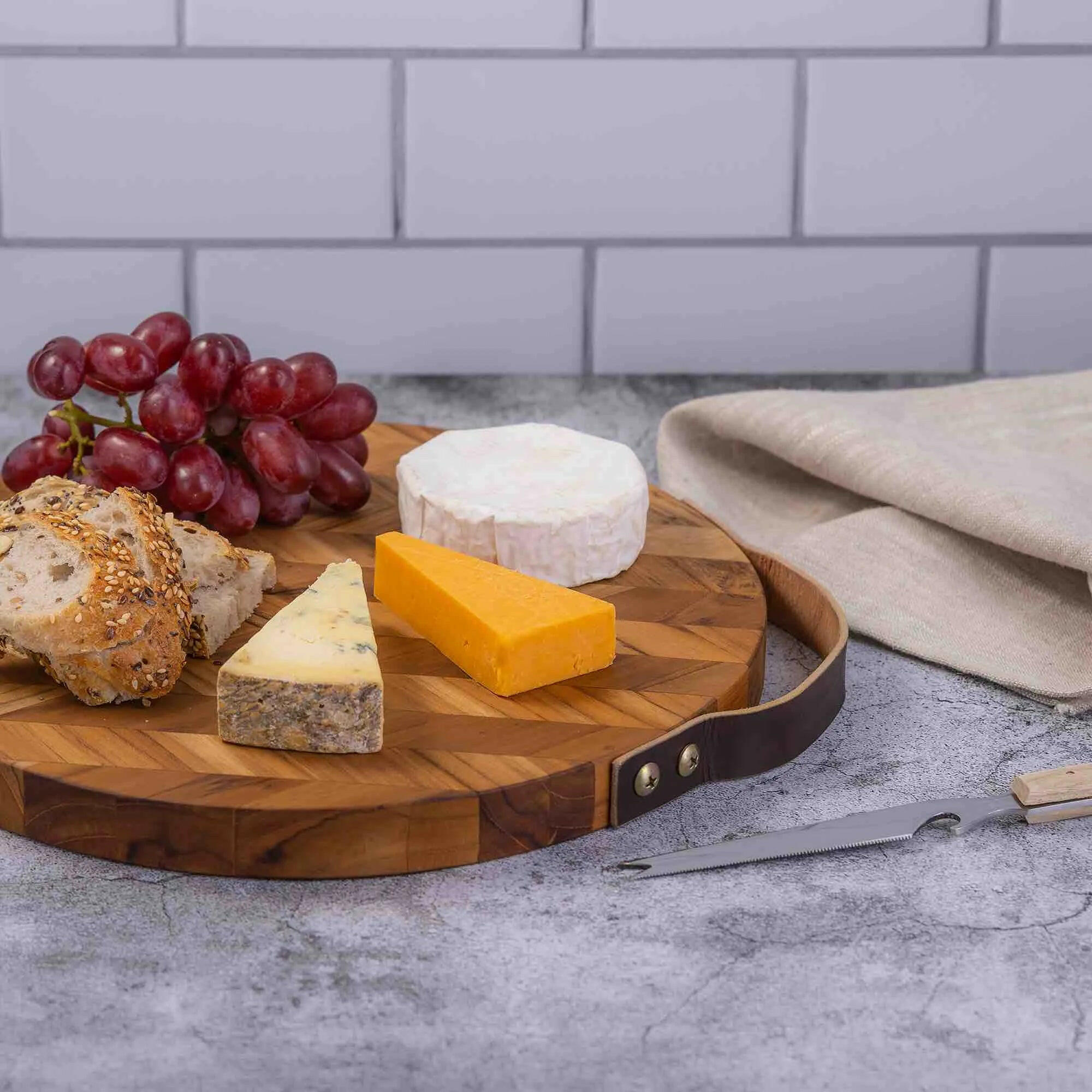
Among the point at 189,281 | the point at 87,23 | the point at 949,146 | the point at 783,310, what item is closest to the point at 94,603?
the point at 189,281

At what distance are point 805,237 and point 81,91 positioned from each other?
38.0 inches

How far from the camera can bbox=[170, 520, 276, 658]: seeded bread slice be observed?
3.77ft

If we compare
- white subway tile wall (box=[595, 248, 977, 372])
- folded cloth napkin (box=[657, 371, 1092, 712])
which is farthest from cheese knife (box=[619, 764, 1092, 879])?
white subway tile wall (box=[595, 248, 977, 372])

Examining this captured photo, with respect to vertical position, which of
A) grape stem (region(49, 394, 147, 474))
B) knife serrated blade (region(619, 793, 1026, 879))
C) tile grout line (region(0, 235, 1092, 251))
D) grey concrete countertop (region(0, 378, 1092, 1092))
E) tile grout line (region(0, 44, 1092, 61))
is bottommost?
grey concrete countertop (region(0, 378, 1092, 1092))

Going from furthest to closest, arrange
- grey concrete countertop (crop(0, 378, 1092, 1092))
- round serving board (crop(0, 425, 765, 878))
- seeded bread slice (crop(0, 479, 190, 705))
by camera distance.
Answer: seeded bread slice (crop(0, 479, 190, 705)) → round serving board (crop(0, 425, 765, 878)) → grey concrete countertop (crop(0, 378, 1092, 1092))

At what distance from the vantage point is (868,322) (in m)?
2.04

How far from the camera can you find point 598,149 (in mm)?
1954

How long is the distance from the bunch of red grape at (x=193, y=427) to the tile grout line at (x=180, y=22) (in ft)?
2.19

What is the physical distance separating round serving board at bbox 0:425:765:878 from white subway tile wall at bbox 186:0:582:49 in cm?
99

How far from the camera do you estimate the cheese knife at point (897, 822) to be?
944 mm

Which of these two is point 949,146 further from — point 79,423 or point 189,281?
point 79,423

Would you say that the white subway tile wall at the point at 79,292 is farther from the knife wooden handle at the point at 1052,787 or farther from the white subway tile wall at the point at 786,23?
the knife wooden handle at the point at 1052,787

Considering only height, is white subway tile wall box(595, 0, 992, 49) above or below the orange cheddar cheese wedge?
above

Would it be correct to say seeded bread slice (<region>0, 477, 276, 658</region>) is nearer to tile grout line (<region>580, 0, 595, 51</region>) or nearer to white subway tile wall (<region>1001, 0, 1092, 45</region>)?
tile grout line (<region>580, 0, 595, 51</region>)
